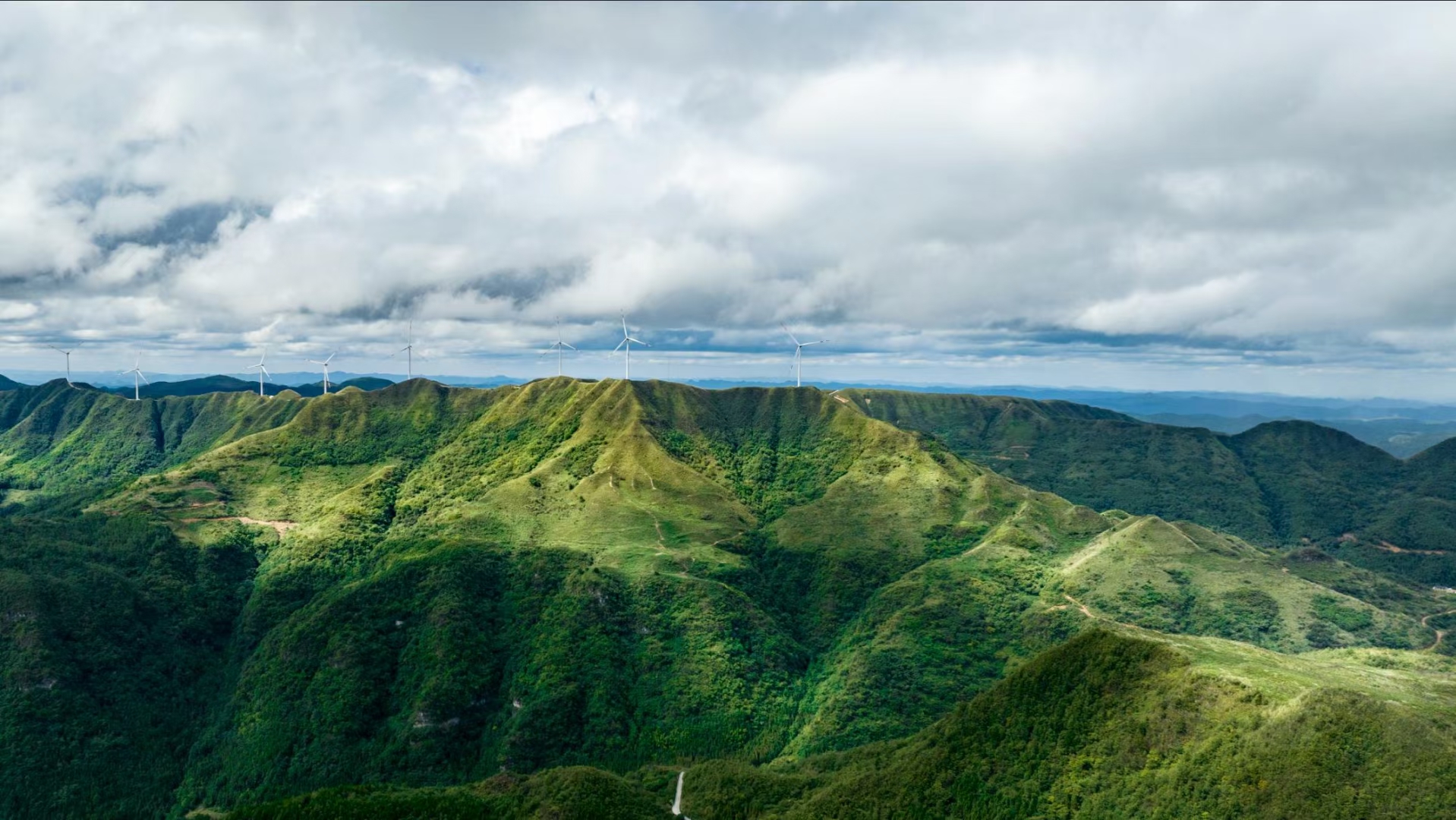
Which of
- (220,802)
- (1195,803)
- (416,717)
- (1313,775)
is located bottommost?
(220,802)

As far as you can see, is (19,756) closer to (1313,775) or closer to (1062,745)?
(1062,745)

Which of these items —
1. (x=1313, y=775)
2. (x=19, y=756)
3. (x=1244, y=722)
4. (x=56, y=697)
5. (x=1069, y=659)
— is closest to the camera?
(x=1313, y=775)

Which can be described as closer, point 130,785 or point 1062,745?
point 1062,745

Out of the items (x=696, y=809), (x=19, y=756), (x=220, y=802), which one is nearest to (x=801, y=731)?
(x=696, y=809)

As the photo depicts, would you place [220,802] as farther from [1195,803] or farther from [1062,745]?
[1195,803]

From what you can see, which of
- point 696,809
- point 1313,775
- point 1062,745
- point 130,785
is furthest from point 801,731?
point 130,785

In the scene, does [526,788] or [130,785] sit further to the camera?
[130,785]

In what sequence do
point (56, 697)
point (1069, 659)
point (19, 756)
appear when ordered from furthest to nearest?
1. point (56, 697)
2. point (19, 756)
3. point (1069, 659)

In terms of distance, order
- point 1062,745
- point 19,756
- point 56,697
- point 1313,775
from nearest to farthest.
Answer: point 1313,775 < point 1062,745 < point 19,756 < point 56,697

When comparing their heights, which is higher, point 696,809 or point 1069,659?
point 1069,659
